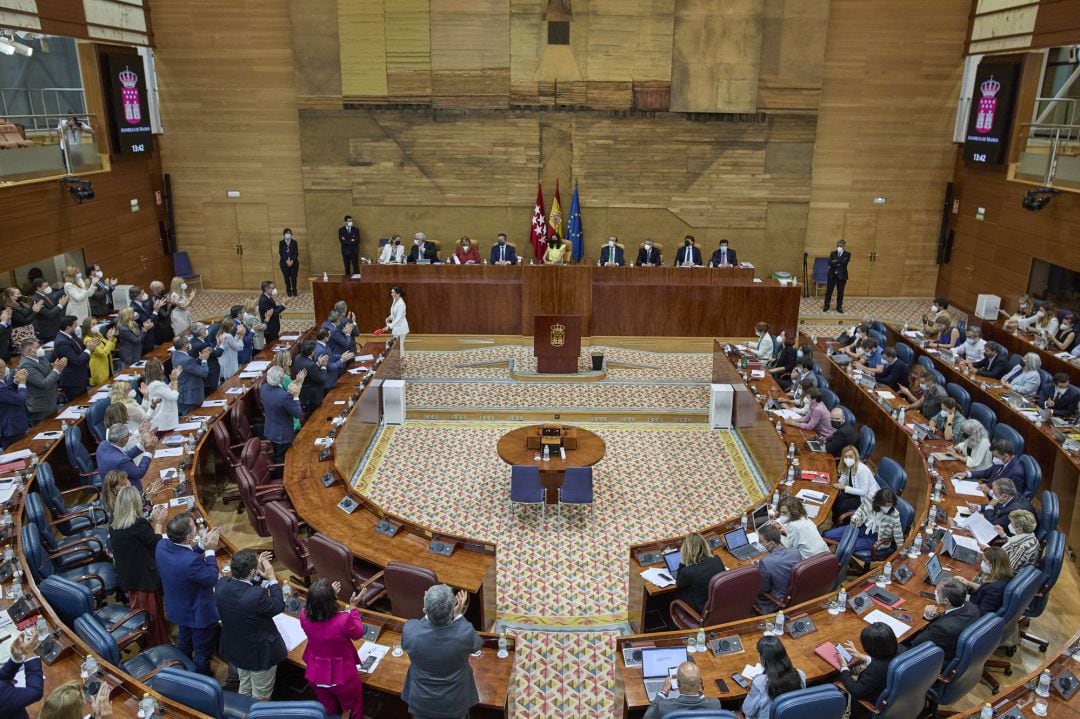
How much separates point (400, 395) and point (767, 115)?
1143 centimetres

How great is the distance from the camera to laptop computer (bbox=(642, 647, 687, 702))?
523cm

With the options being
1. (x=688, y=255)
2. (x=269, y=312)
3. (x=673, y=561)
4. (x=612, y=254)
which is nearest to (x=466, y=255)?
(x=612, y=254)

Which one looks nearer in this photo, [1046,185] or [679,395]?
[679,395]

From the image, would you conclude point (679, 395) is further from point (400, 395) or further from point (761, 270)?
point (761, 270)

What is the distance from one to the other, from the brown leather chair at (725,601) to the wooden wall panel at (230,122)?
1557 cm

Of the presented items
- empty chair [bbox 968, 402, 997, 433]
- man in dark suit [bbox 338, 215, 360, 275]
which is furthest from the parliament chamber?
man in dark suit [bbox 338, 215, 360, 275]

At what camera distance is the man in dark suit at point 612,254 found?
56.6 feet

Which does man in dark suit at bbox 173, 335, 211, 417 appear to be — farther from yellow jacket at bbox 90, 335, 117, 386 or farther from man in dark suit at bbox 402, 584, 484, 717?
man in dark suit at bbox 402, 584, 484, 717

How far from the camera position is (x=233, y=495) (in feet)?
31.9

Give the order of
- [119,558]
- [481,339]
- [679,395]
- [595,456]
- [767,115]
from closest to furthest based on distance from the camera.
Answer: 1. [119,558]
2. [595,456]
3. [679,395]
4. [481,339]
5. [767,115]

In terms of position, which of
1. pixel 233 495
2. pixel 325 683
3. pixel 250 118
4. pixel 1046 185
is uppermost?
pixel 250 118

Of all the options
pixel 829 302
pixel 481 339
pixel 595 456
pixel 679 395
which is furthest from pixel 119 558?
pixel 829 302

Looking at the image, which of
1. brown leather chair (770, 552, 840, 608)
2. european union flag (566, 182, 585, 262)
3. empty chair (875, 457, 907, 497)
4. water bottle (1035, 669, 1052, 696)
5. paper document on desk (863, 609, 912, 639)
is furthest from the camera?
european union flag (566, 182, 585, 262)

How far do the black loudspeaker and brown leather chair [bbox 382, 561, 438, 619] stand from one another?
1731 cm
